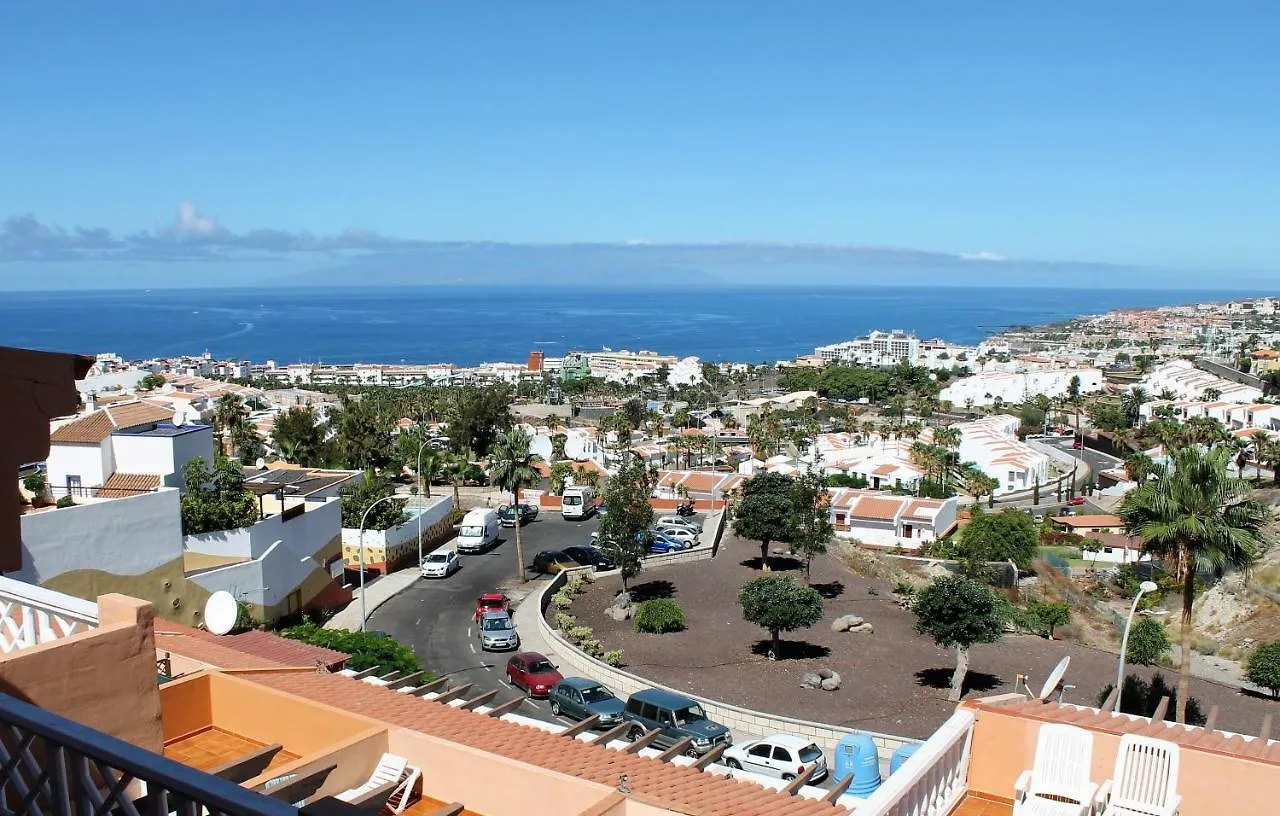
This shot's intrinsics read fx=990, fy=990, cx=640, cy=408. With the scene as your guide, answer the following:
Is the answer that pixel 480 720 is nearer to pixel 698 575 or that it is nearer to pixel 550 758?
pixel 550 758

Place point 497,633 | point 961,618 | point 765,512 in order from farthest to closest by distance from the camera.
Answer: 1. point 765,512
2. point 497,633
3. point 961,618

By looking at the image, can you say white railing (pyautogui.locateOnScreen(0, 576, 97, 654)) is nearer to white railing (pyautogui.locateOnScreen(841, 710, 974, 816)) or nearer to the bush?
white railing (pyautogui.locateOnScreen(841, 710, 974, 816))

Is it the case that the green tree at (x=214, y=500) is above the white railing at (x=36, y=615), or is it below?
below

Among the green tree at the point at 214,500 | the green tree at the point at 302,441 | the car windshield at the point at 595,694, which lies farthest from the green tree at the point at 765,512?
the green tree at the point at 302,441

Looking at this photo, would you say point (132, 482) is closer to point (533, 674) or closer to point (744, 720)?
point (533, 674)

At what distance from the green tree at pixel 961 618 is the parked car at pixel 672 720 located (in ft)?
24.0

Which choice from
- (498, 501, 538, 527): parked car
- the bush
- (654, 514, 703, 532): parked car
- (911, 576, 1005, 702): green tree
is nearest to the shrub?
the bush

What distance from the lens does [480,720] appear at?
9898 millimetres

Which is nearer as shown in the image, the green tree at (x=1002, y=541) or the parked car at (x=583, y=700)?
the parked car at (x=583, y=700)

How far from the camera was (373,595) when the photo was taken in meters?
34.4

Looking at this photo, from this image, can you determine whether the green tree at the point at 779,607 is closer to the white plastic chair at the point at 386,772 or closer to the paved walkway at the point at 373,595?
the paved walkway at the point at 373,595

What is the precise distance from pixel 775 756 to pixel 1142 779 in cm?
1315

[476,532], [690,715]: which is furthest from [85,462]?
[690,715]

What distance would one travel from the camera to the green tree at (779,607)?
28.0m
